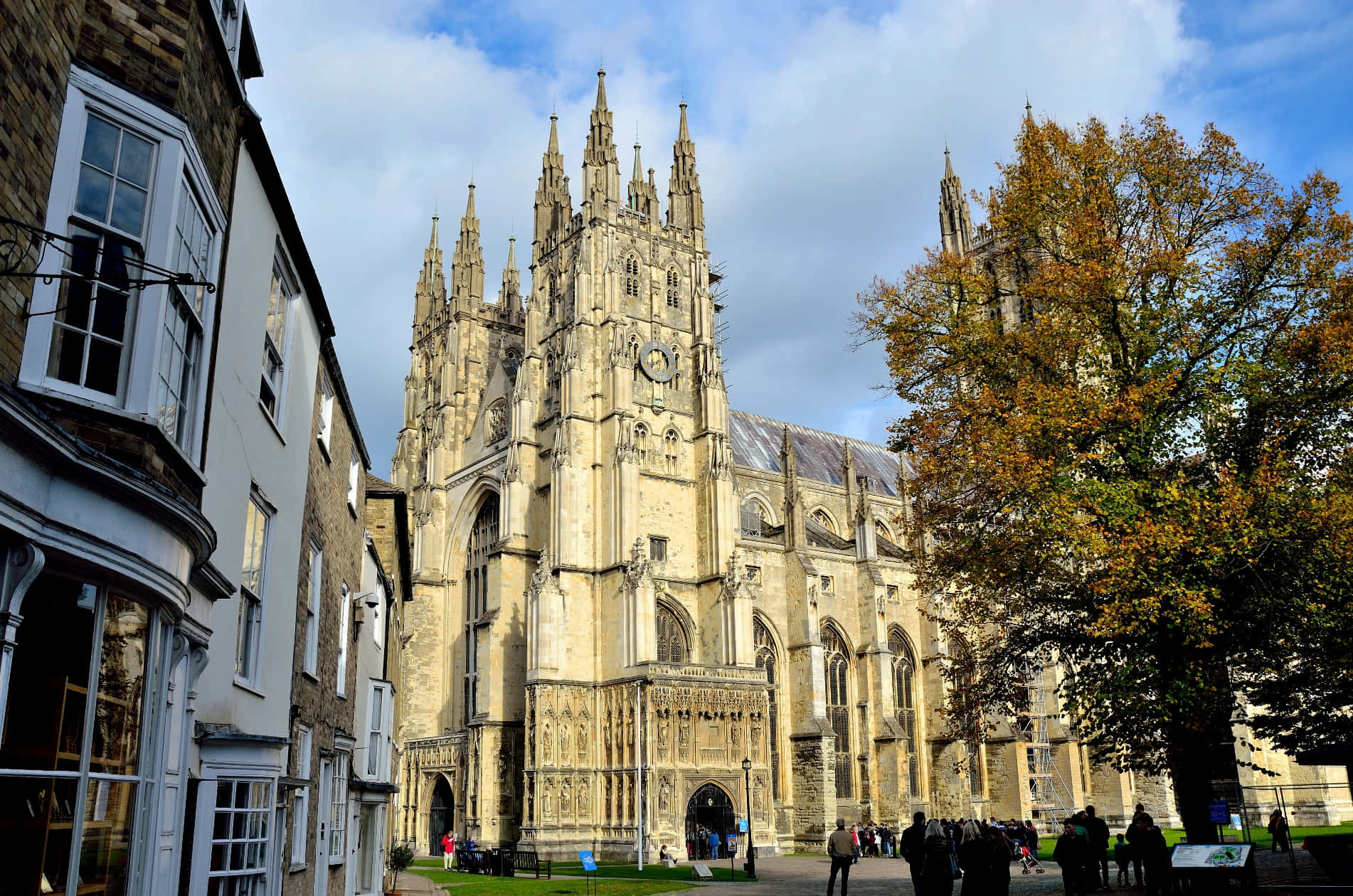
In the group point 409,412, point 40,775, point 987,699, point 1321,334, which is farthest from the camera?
point 409,412

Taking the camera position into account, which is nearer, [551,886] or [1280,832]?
[1280,832]

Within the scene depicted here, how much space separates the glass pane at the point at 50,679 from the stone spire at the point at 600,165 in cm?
4092

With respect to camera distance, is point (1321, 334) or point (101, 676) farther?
point (1321, 334)

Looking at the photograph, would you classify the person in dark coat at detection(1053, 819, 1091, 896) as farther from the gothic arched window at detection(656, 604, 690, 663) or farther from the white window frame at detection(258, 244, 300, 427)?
the gothic arched window at detection(656, 604, 690, 663)

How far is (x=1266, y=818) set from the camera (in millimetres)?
37125

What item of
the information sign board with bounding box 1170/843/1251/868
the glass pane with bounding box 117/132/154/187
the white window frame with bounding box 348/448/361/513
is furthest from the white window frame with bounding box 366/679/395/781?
the glass pane with bounding box 117/132/154/187

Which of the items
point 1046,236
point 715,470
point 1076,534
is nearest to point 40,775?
point 1076,534

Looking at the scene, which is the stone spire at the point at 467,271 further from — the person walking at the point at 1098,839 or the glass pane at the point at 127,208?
the glass pane at the point at 127,208

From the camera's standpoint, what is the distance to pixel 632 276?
45.8 m

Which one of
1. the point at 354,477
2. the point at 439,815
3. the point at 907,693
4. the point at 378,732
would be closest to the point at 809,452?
the point at 907,693

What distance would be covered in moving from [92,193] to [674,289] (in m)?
41.6

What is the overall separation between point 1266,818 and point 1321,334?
3021 centimetres

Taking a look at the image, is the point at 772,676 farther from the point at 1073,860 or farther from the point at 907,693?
the point at 1073,860

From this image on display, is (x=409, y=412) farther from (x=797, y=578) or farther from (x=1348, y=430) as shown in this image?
(x=1348, y=430)
